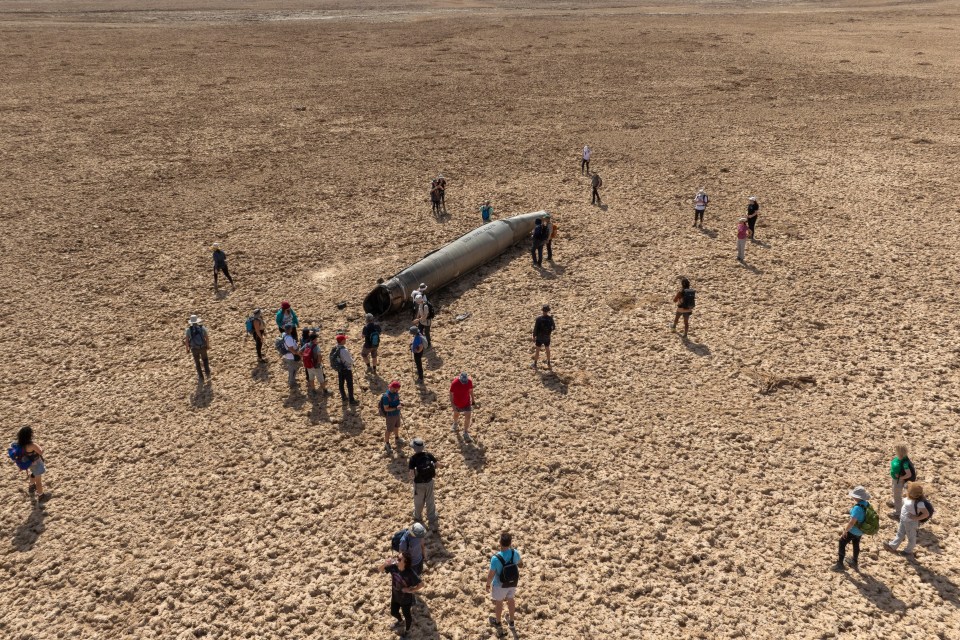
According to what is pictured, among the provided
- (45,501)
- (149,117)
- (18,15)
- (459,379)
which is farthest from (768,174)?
(18,15)

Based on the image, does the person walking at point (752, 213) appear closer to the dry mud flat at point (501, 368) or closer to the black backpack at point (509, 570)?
the dry mud flat at point (501, 368)

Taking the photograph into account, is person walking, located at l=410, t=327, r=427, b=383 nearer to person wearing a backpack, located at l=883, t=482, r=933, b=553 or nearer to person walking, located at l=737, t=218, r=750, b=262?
person wearing a backpack, located at l=883, t=482, r=933, b=553

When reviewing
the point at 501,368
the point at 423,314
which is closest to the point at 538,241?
the point at 423,314

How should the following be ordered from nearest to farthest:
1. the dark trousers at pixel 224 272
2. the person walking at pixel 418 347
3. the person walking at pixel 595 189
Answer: the person walking at pixel 418 347 → the dark trousers at pixel 224 272 → the person walking at pixel 595 189

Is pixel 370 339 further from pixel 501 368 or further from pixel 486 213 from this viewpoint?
pixel 486 213

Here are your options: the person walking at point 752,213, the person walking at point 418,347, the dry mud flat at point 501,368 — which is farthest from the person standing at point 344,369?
the person walking at point 752,213
